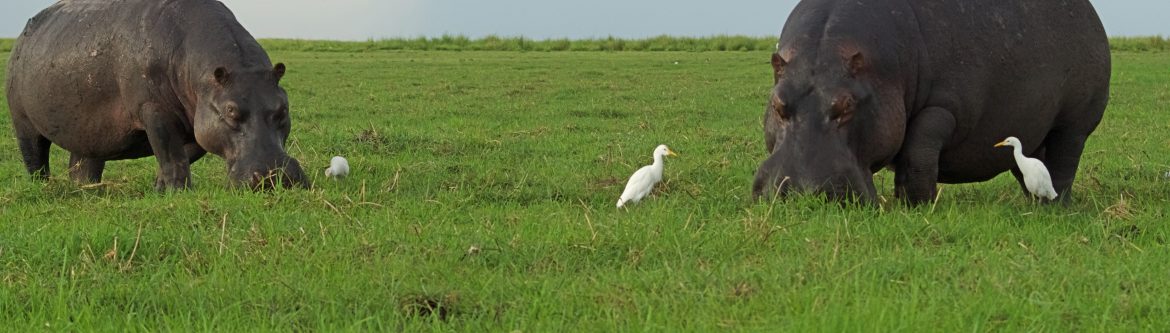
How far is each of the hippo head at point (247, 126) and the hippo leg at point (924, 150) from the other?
9.84ft

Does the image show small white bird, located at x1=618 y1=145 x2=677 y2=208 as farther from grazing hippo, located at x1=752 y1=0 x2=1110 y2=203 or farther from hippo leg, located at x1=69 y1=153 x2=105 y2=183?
hippo leg, located at x1=69 y1=153 x2=105 y2=183

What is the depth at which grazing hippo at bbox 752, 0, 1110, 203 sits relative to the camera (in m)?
5.42

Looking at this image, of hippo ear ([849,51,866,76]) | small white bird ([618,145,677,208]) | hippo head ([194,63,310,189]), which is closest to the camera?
hippo ear ([849,51,866,76])

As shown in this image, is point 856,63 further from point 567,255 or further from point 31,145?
point 31,145

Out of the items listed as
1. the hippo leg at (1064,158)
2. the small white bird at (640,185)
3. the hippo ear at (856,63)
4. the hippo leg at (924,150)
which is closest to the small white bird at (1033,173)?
the hippo leg at (924,150)

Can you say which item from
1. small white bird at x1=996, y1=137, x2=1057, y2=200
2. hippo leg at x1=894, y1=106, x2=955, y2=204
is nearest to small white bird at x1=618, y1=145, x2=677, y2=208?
hippo leg at x1=894, y1=106, x2=955, y2=204

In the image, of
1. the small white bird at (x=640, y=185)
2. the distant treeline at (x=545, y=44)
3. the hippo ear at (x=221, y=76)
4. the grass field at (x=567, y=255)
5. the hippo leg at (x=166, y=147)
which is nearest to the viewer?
the grass field at (x=567, y=255)

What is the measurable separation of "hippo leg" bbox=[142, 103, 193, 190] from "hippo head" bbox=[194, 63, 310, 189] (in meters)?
0.29

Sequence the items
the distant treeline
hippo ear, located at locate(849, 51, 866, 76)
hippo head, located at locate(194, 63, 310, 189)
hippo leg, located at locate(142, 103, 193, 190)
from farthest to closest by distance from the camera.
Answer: the distant treeline → hippo leg, located at locate(142, 103, 193, 190) → hippo head, located at locate(194, 63, 310, 189) → hippo ear, located at locate(849, 51, 866, 76)

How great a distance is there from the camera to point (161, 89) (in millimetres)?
7289

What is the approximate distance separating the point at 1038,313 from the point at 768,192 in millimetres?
1916

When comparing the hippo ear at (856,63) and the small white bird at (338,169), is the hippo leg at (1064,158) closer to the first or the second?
the hippo ear at (856,63)

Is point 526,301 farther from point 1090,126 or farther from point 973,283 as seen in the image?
point 1090,126

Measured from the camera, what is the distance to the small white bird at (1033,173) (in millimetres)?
6074
